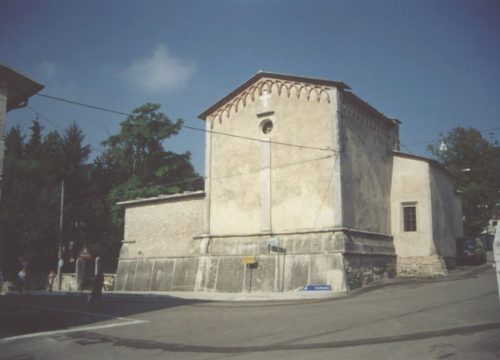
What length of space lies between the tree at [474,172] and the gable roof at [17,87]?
3859cm

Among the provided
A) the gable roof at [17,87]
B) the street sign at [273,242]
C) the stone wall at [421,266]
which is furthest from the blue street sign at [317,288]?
the gable roof at [17,87]

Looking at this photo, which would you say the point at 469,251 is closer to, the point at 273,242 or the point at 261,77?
the point at 273,242

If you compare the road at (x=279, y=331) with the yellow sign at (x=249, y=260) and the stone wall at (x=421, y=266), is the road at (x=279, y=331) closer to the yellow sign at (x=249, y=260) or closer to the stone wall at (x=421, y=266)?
the yellow sign at (x=249, y=260)

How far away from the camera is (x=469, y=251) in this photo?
2820 centimetres

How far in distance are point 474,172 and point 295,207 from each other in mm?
31412

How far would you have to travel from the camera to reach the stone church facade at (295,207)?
21.1m

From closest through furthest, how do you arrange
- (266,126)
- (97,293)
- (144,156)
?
(97,293) < (266,126) < (144,156)

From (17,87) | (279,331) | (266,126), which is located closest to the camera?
(279,331)

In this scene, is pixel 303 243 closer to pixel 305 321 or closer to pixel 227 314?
pixel 227 314

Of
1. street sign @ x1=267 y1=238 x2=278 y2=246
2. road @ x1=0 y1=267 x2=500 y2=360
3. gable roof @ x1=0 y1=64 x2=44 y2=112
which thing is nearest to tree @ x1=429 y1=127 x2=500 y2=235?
street sign @ x1=267 y1=238 x2=278 y2=246

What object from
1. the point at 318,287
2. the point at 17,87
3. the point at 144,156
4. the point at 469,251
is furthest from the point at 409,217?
the point at 144,156

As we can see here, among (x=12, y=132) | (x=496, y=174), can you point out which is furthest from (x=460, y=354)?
(x=12, y=132)

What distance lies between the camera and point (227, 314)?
13.8 metres

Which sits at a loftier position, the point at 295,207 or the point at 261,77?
the point at 261,77
